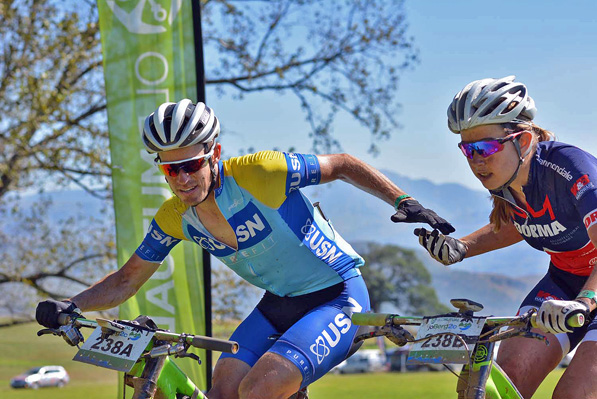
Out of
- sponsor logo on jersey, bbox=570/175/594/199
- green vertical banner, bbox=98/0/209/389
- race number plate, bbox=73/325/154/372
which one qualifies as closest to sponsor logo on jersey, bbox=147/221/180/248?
race number plate, bbox=73/325/154/372

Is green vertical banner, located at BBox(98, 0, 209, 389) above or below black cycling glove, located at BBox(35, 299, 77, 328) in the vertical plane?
above

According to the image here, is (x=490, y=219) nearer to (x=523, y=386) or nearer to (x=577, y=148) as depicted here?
(x=577, y=148)

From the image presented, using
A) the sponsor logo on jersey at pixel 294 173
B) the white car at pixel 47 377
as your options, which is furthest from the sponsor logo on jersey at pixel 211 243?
the white car at pixel 47 377

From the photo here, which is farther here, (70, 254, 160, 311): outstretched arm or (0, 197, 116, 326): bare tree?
(0, 197, 116, 326): bare tree

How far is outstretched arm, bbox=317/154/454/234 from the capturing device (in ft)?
12.7

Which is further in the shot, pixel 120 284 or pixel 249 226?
pixel 120 284

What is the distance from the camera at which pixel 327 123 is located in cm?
1603

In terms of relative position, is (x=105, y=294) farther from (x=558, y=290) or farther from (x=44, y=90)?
(x=44, y=90)

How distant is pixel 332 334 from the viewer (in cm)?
395

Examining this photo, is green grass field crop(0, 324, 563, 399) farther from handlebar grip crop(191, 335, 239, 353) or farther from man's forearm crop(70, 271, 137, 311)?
handlebar grip crop(191, 335, 239, 353)

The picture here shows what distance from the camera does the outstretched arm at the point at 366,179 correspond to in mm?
3873

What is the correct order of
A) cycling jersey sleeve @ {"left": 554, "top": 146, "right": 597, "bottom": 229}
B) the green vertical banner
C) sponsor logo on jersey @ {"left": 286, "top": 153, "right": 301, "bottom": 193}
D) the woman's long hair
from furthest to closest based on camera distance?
1. the green vertical banner
2. sponsor logo on jersey @ {"left": 286, "top": 153, "right": 301, "bottom": 193}
3. the woman's long hair
4. cycling jersey sleeve @ {"left": 554, "top": 146, "right": 597, "bottom": 229}

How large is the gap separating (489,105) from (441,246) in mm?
720

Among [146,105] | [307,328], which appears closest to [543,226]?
[307,328]
